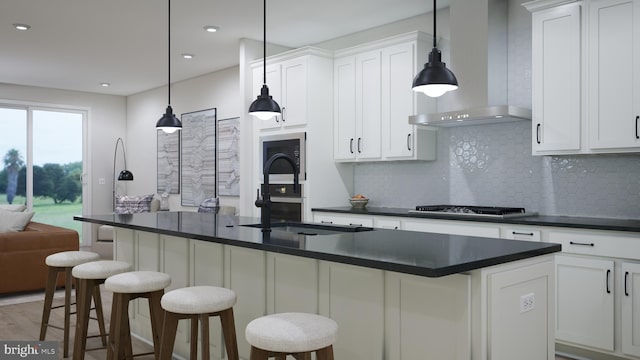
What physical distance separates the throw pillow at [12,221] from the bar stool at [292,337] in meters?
4.92

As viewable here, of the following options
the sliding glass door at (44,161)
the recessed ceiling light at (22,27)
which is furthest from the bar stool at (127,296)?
the sliding glass door at (44,161)

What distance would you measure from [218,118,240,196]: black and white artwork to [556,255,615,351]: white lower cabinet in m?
4.55

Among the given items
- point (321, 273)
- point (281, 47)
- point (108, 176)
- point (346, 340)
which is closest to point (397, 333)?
point (346, 340)

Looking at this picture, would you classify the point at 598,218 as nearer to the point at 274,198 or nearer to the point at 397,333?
the point at 397,333

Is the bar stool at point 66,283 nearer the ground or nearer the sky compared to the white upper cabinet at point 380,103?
nearer the ground

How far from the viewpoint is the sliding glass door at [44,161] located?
28.9 feet

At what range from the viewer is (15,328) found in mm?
4480

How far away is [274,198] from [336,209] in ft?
2.90

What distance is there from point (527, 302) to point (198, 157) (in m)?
→ 6.50

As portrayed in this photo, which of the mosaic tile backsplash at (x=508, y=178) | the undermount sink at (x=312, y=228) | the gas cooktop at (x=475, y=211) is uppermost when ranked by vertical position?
the mosaic tile backsplash at (x=508, y=178)

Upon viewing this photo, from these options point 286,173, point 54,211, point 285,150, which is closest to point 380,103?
point 285,150

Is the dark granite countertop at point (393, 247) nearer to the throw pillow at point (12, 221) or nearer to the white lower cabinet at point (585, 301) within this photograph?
the white lower cabinet at point (585, 301)

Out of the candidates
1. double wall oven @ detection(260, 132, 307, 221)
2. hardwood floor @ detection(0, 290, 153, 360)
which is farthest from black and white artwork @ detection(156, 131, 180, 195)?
hardwood floor @ detection(0, 290, 153, 360)

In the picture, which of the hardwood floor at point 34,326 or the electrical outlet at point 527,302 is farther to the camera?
the hardwood floor at point 34,326
